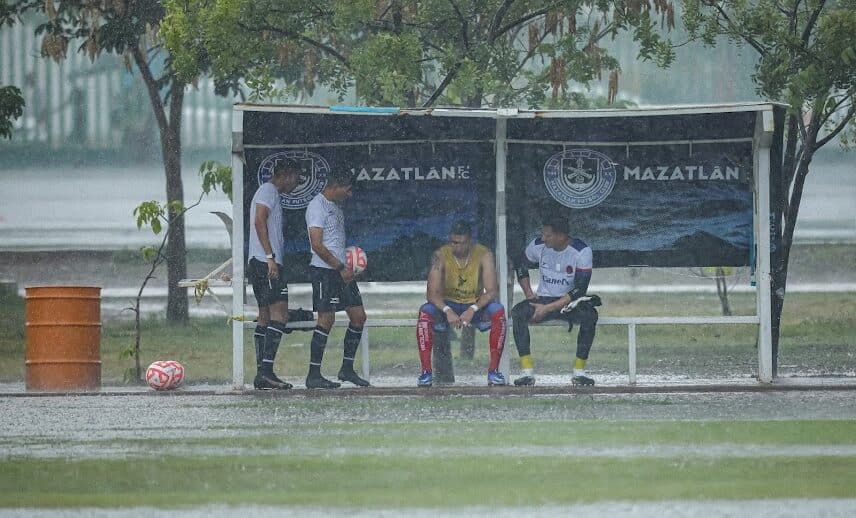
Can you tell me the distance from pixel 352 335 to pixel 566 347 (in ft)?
28.5

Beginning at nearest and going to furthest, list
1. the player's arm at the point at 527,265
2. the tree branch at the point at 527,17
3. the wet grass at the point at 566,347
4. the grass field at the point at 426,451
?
the grass field at the point at 426,451 < the player's arm at the point at 527,265 < the tree branch at the point at 527,17 < the wet grass at the point at 566,347

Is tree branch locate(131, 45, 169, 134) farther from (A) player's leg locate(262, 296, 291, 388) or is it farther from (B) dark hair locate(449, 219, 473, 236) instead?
(B) dark hair locate(449, 219, 473, 236)

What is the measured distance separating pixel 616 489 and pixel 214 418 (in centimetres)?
511

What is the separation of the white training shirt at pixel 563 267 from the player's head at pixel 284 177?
2.48 m

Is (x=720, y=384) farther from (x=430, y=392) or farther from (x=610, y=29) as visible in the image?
(x=610, y=29)

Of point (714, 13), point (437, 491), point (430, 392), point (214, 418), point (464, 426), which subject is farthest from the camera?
point (714, 13)

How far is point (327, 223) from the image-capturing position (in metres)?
16.8

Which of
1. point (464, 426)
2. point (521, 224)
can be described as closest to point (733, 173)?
point (521, 224)

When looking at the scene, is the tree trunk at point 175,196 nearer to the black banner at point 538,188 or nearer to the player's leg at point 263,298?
the black banner at point 538,188

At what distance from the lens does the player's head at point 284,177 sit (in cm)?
1686

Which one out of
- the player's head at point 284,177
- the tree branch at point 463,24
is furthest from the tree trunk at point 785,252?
the player's head at point 284,177

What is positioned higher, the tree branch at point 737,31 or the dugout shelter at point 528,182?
the tree branch at point 737,31

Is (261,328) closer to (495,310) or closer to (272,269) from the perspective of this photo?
(272,269)

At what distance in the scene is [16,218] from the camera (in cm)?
4572
